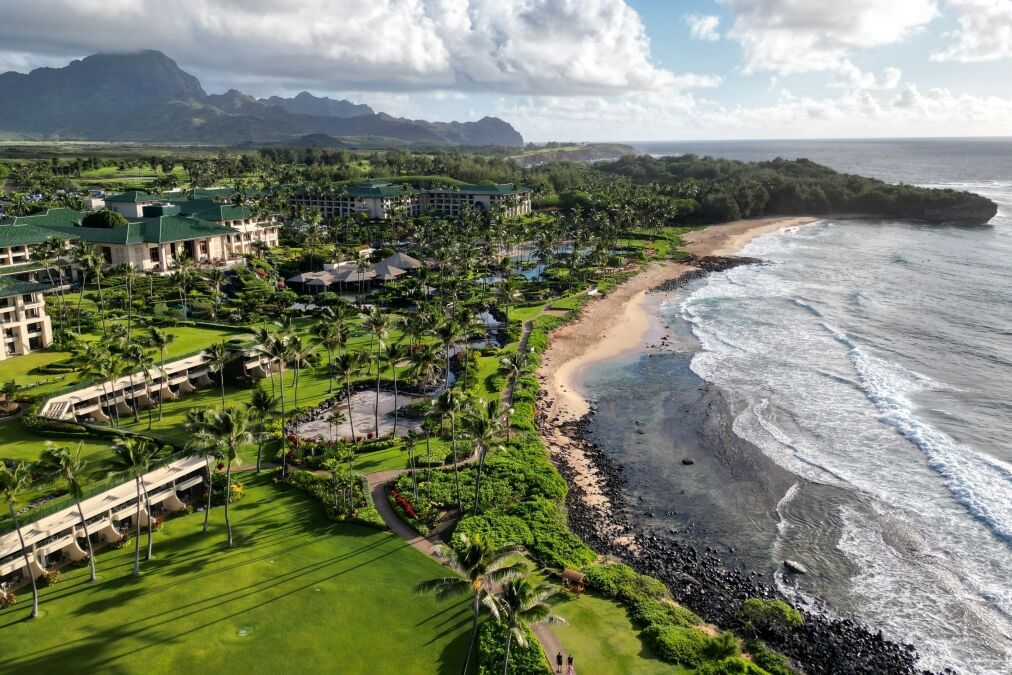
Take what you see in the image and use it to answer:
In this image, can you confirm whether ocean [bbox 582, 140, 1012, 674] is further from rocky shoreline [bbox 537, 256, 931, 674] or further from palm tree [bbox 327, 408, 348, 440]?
palm tree [bbox 327, 408, 348, 440]

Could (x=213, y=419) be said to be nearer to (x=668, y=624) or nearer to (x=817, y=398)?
(x=668, y=624)

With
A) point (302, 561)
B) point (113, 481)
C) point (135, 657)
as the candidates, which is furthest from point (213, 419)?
point (135, 657)

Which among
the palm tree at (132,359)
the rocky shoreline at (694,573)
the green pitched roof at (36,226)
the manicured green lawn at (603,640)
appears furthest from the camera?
the green pitched roof at (36,226)

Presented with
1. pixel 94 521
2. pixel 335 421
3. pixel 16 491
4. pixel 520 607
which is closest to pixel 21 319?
pixel 335 421

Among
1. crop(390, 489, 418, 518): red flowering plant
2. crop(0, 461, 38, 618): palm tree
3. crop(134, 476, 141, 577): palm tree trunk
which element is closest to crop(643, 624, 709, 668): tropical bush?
crop(390, 489, 418, 518): red flowering plant

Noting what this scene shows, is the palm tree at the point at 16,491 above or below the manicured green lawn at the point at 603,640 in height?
above

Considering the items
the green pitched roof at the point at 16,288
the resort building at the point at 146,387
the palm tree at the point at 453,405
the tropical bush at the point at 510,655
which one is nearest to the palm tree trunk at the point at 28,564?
the resort building at the point at 146,387

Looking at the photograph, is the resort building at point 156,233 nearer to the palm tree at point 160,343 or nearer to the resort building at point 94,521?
the palm tree at point 160,343
